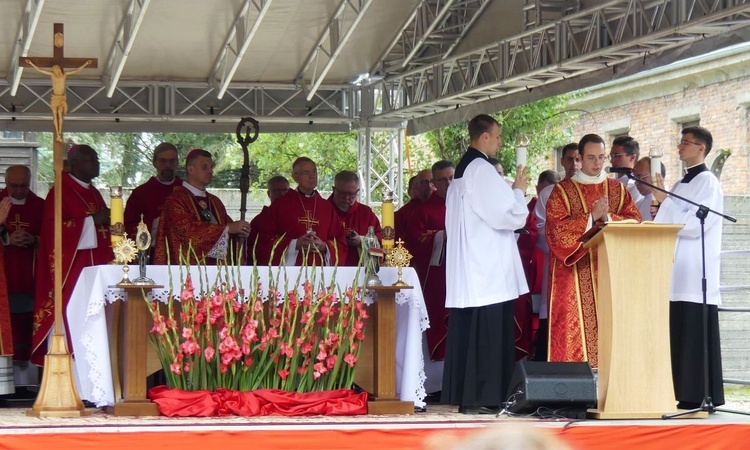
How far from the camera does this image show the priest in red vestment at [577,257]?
24.3ft

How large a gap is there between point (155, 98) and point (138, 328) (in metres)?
5.96

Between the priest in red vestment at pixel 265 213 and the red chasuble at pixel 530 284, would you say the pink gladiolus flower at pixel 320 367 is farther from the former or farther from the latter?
the red chasuble at pixel 530 284

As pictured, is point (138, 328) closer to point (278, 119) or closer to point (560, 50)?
point (560, 50)

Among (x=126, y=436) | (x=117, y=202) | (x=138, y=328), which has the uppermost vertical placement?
(x=117, y=202)

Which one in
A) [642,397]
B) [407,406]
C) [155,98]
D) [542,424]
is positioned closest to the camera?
[542,424]

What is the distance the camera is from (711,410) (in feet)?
22.0

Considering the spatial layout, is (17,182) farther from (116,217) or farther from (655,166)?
(655,166)

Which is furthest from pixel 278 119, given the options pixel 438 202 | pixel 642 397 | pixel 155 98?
pixel 642 397

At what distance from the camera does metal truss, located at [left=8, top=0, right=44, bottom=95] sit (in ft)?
33.3

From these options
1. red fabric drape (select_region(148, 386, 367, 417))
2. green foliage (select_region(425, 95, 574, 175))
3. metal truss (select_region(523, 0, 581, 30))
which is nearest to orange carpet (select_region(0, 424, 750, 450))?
red fabric drape (select_region(148, 386, 367, 417))

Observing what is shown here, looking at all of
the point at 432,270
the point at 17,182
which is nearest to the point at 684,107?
the point at 432,270

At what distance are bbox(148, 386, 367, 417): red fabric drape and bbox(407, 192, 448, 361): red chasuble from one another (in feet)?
6.81

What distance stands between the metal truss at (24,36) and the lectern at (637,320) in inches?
217

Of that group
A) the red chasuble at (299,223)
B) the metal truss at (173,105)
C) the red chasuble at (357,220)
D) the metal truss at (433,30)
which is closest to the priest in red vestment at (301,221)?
the red chasuble at (299,223)
